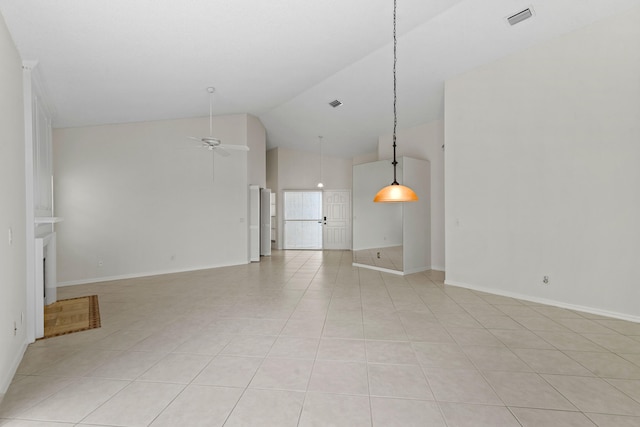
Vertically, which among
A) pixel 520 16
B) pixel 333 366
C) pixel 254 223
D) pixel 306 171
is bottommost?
pixel 333 366

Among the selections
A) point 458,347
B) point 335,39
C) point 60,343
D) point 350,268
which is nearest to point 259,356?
point 458,347

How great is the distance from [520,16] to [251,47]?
3.37 meters

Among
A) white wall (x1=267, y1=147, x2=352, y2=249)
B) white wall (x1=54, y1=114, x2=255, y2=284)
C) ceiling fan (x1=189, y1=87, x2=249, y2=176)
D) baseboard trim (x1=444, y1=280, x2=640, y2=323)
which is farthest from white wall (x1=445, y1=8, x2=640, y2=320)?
white wall (x1=267, y1=147, x2=352, y2=249)

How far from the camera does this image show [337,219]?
412 inches

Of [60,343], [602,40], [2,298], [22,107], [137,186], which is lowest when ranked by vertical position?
[60,343]

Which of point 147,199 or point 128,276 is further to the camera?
point 147,199

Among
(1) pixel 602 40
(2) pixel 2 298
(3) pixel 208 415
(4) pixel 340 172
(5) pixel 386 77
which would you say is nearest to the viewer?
(3) pixel 208 415

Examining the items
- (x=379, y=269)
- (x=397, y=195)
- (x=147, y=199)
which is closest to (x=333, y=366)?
(x=397, y=195)

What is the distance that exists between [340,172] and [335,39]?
631cm

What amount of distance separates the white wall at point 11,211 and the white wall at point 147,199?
10.2 feet

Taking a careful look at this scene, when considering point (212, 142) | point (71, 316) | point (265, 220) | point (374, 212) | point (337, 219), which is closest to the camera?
point (71, 316)

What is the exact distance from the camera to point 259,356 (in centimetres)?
276

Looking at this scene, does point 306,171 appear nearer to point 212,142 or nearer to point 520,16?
point 212,142

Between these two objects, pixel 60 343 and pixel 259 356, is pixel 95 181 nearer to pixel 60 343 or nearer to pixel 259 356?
pixel 60 343
